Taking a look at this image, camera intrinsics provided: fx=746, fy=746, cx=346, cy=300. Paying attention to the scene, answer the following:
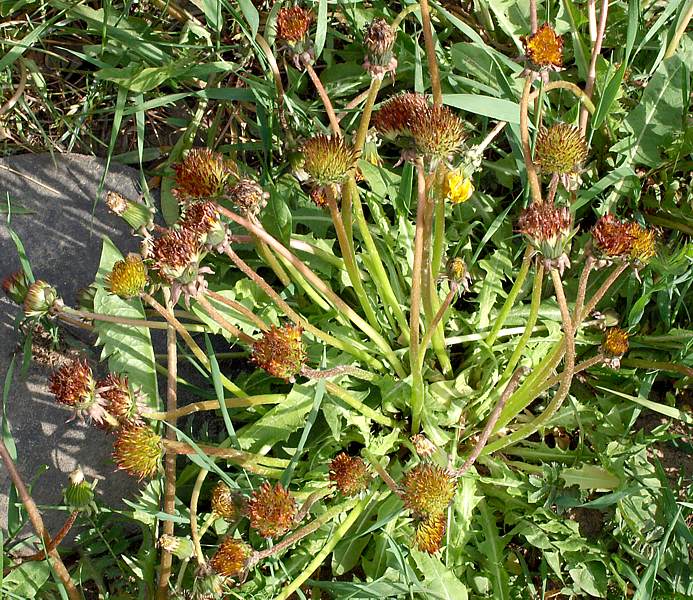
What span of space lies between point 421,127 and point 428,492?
0.78 m

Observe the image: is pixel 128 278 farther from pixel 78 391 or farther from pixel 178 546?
pixel 178 546

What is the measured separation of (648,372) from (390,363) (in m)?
0.77

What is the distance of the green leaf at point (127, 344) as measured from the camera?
221 cm

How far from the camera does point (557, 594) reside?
7.36ft

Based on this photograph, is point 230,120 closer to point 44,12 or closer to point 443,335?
point 44,12

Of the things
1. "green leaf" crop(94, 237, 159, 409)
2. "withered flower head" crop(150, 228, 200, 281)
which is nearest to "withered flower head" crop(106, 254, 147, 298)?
"withered flower head" crop(150, 228, 200, 281)

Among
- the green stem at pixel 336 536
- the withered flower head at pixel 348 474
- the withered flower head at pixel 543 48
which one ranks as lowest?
the green stem at pixel 336 536

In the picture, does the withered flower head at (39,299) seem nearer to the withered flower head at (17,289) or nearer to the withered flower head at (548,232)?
the withered flower head at (17,289)

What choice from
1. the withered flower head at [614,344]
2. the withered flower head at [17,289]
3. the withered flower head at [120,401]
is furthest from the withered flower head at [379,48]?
the withered flower head at [17,289]

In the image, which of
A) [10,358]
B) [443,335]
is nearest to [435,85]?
[443,335]

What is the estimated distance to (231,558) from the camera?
67.2 inches

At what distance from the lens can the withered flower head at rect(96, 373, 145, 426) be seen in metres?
1.78

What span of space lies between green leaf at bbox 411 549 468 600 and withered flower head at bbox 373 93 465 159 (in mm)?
1095

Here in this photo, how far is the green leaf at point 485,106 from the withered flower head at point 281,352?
0.71 meters
